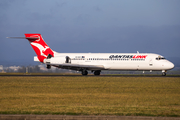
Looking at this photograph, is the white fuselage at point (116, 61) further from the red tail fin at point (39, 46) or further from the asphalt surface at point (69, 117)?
the asphalt surface at point (69, 117)

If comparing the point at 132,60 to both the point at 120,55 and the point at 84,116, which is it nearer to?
the point at 120,55

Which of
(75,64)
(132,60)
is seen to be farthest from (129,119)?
(75,64)

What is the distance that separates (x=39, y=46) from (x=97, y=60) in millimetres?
11242

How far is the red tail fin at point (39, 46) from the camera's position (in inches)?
1982

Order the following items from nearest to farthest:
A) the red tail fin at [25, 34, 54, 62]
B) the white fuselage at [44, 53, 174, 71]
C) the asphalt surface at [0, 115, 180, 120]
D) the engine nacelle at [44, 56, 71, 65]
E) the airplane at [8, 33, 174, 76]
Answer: the asphalt surface at [0, 115, 180, 120] < the white fuselage at [44, 53, 174, 71] < the airplane at [8, 33, 174, 76] < the engine nacelle at [44, 56, 71, 65] < the red tail fin at [25, 34, 54, 62]

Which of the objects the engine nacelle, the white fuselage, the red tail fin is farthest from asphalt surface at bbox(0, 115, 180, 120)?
the red tail fin

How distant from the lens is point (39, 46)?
50562 millimetres

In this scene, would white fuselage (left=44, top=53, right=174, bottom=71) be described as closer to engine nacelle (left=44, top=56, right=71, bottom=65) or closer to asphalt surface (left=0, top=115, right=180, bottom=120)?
engine nacelle (left=44, top=56, right=71, bottom=65)

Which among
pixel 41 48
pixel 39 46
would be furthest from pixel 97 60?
pixel 39 46

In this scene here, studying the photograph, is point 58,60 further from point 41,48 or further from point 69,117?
point 69,117

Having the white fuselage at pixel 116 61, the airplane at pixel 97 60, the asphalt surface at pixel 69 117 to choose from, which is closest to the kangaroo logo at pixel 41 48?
the airplane at pixel 97 60

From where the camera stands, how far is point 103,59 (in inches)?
1843

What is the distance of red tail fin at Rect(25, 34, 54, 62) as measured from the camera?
5034cm

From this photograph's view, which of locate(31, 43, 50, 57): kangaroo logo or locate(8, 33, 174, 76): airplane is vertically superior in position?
locate(31, 43, 50, 57): kangaroo logo
